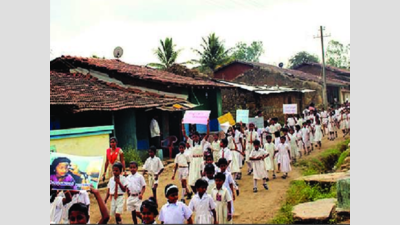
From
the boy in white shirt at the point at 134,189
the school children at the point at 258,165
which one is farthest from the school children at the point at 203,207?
the school children at the point at 258,165

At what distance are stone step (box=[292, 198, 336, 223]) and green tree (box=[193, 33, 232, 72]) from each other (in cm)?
2715

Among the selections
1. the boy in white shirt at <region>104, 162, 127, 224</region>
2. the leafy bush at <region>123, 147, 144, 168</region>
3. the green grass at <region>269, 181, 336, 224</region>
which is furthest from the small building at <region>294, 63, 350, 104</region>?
the boy in white shirt at <region>104, 162, 127, 224</region>

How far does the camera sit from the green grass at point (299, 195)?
7518 millimetres

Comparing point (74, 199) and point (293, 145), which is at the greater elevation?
point (293, 145)

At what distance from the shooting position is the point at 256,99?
24.2 meters

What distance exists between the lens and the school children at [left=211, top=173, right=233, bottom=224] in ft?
18.5

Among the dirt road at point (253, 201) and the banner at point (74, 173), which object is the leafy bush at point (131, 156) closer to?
the dirt road at point (253, 201)

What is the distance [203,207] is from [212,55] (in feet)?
99.2

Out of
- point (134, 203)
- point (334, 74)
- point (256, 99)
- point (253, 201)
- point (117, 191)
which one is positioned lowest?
point (253, 201)

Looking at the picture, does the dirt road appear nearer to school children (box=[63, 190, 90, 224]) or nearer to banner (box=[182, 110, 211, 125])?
banner (box=[182, 110, 211, 125])

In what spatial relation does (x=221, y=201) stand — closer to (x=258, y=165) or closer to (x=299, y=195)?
(x=299, y=195)

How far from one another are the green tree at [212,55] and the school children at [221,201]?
2922 cm

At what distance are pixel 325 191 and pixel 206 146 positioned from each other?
300 cm

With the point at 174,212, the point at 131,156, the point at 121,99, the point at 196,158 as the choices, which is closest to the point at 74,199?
the point at 174,212
